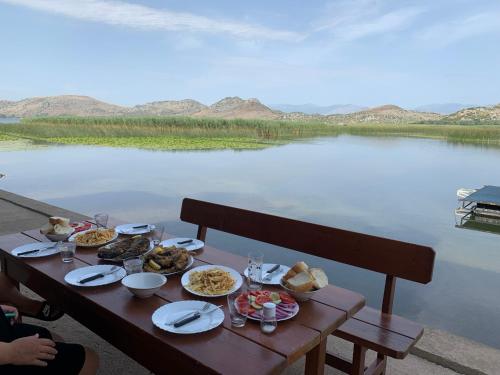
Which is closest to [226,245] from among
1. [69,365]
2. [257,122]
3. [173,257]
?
[173,257]

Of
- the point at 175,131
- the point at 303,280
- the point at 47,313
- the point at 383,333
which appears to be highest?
the point at 303,280

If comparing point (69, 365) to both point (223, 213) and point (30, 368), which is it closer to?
point (30, 368)

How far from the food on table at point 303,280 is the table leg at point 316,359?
6.9 inches

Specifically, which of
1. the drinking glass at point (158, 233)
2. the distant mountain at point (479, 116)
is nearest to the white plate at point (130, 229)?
the drinking glass at point (158, 233)

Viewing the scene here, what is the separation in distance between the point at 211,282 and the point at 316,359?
44 cm

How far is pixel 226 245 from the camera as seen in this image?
14.6ft

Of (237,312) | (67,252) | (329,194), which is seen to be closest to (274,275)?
(237,312)

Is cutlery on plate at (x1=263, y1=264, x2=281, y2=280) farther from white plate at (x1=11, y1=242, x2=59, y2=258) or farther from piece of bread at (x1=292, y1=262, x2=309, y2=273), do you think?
white plate at (x1=11, y1=242, x2=59, y2=258)

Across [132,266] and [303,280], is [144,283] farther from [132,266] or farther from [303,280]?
[303,280]

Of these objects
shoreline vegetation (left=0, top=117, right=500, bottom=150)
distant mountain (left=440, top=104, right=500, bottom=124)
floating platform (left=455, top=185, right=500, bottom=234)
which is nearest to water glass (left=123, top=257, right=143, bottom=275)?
floating platform (left=455, top=185, right=500, bottom=234)

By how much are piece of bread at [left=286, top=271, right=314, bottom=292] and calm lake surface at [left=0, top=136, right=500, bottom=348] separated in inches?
80.3

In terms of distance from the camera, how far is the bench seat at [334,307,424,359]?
1460 millimetres

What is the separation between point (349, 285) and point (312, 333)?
2.50 m

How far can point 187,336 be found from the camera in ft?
3.73
